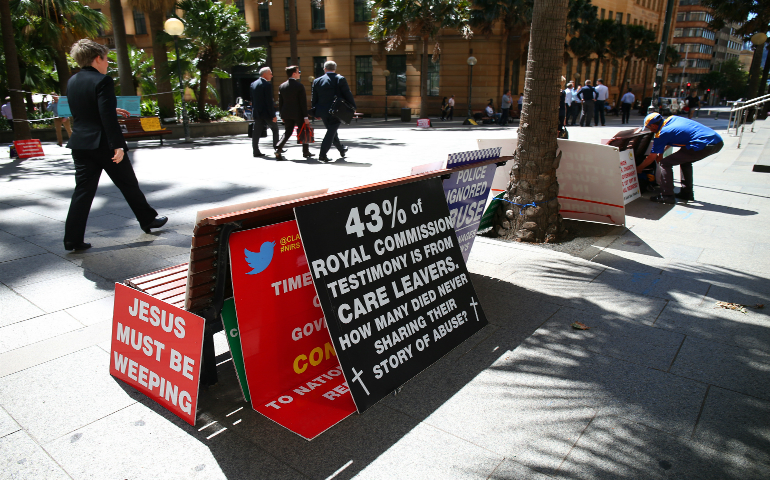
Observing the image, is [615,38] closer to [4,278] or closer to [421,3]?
[421,3]

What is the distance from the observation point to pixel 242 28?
2011 cm

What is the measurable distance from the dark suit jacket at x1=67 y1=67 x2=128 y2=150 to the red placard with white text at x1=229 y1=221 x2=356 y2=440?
10.2 ft

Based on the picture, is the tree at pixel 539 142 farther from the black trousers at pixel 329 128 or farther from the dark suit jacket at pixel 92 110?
the black trousers at pixel 329 128

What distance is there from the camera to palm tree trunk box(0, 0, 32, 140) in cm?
1313

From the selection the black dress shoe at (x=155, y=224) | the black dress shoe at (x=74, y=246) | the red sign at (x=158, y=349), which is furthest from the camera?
the black dress shoe at (x=155, y=224)

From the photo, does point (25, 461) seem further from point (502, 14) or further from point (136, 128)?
point (502, 14)

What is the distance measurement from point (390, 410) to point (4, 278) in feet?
12.7

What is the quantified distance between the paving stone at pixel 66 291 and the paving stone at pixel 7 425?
1.43 metres

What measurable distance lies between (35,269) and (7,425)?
2.62m

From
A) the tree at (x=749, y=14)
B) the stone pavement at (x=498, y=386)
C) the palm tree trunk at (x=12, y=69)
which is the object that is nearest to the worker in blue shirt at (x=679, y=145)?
the stone pavement at (x=498, y=386)

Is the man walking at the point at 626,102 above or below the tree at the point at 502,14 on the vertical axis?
below

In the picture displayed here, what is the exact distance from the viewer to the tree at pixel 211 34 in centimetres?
1938

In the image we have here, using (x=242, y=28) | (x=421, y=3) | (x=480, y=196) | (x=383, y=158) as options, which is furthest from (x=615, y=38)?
(x=480, y=196)

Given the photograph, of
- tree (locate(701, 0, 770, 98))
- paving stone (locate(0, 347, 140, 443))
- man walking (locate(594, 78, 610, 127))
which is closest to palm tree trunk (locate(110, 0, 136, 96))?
paving stone (locate(0, 347, 140, 443))
